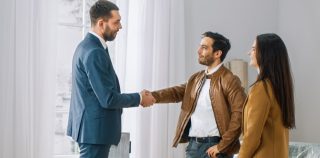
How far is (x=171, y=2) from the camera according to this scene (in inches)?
155

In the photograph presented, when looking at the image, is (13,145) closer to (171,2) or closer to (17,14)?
(17,14)

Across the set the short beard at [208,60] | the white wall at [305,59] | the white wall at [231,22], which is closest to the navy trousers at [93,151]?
the short beard at [208,60]

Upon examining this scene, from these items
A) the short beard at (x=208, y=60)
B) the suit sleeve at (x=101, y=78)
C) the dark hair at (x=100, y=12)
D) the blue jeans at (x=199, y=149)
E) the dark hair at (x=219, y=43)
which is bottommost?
the blue jeans at (x=199, y=149)

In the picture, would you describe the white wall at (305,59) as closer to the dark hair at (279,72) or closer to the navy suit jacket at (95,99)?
the dark hair at (279,72)

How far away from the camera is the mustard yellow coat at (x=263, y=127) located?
212cm

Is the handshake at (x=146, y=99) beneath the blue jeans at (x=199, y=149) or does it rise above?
above

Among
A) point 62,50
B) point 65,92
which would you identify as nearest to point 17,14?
point 62,50

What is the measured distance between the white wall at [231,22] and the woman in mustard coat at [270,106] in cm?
195

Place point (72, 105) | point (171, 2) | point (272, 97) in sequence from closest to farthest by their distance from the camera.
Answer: point (272, 97), point (72, 105), point (171, 2)

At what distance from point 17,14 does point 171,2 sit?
1.39 m

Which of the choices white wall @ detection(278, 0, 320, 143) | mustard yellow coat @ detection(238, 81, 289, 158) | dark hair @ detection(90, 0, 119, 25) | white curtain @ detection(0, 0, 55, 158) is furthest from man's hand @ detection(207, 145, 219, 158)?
white wall @ detection(278, 0, 320, 143)

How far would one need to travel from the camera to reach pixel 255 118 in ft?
6.95

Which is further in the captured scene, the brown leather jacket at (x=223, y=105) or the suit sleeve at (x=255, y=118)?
the brown leather jacket at (x=223, y=105)

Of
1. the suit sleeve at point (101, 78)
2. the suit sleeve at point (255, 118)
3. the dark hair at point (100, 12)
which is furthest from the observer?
the dark hair at point (100, 12)
